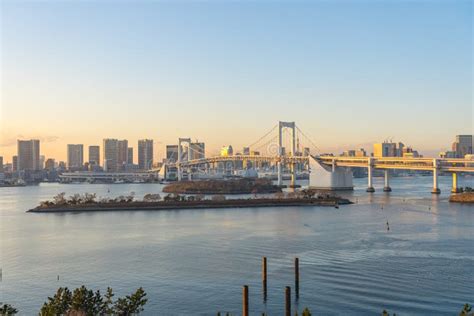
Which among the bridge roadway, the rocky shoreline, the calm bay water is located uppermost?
the bridge roadway

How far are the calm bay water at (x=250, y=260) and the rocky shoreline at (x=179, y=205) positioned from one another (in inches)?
103

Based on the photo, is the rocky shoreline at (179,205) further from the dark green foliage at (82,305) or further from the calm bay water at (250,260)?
the dark green foliage at (82,305)

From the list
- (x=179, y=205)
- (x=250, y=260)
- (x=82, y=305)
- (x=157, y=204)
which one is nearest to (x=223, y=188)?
(x=179, y=205)

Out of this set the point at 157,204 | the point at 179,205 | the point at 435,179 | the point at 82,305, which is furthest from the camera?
the point at 435,179

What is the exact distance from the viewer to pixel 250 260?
7957 mm

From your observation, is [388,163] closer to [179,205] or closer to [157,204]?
[179,205]

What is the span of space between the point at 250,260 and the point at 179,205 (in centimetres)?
953

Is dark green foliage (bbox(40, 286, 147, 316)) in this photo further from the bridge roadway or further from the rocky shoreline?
the bridge roadway

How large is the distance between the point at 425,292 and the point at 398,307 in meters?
0.69

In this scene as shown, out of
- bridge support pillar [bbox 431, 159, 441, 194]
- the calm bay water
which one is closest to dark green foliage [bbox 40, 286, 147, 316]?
the calm bay water

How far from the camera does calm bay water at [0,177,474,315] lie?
5883 millimetres

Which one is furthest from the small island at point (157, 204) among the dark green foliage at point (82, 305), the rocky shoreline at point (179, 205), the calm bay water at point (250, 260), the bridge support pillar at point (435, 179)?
the dark green foliage at point (82, 305)

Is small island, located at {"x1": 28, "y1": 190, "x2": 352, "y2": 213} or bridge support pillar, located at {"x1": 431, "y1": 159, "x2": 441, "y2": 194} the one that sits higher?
bridge support pillar, located at {"x1": 431, "y1": 159, "x2": 441, "y2": 194}

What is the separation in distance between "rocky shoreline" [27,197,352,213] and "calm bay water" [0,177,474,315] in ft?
8.55
